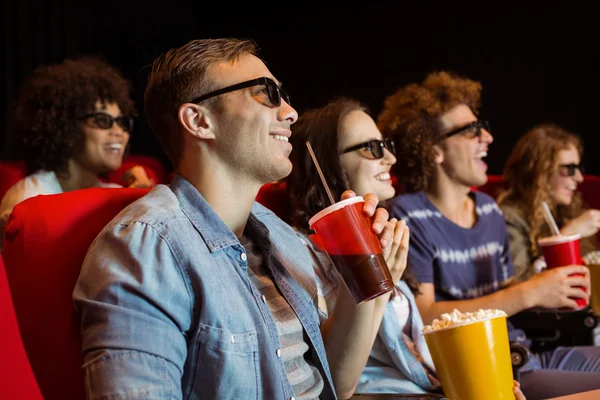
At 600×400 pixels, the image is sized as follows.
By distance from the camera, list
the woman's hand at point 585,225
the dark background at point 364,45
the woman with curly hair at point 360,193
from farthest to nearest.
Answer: the dark background at point 364,45 < the woman's hand at point 585,225 < the woman with curly hair at point 360,193

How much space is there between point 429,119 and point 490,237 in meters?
0.51

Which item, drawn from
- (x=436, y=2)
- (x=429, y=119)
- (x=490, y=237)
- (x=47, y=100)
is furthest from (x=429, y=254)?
(x=436, y=2)

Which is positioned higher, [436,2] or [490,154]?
[436,2]

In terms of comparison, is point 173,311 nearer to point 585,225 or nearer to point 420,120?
point 420,120

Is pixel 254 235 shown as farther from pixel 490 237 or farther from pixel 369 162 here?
pixel 490 237

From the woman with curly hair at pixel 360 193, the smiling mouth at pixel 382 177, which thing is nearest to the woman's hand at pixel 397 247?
the woman with curly hair at pixel 360 193

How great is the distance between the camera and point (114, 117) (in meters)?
3.12

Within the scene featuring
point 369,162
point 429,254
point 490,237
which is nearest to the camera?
point 369,162

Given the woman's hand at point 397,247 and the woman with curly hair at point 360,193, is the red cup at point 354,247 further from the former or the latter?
the woman with curly hair at point 360,193

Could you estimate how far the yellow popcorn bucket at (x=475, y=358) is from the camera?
1593 mm

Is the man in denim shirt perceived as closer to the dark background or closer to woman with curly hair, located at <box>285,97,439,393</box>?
woman with curly hair, located at <box>285,97,439,393</box>

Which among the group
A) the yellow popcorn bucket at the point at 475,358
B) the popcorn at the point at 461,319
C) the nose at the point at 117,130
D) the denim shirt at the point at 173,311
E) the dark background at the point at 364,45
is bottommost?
the yellow popcorn bucket at the point at 475,358

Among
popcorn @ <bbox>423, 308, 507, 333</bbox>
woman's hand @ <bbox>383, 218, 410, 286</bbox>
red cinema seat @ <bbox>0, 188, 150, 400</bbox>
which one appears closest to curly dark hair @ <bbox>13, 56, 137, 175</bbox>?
red cinema seat @ <bbox>0, 188, 150, 400</bbox>

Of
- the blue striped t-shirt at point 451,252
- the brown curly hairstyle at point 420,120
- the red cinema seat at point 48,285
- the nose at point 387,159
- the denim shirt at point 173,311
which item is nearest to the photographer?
the denim shirt at point 173,311
